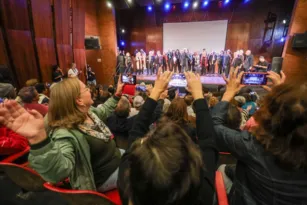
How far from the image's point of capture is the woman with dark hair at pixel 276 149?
63cm

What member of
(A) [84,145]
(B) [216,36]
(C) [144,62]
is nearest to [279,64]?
(B) [216,36]

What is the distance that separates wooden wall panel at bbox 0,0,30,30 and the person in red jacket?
430cm

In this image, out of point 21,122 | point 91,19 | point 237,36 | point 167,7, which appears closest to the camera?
point 21,122

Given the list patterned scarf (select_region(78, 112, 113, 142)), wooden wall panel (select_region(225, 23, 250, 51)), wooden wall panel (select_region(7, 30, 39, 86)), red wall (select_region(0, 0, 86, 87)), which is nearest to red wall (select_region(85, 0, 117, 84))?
red wall (select_region(0, 0, 86, 87))

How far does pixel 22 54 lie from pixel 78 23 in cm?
298

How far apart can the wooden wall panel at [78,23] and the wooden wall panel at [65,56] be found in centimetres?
50

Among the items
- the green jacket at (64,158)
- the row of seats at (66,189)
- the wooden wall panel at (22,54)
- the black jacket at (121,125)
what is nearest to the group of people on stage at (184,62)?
the wooden wall panel at (22,54)

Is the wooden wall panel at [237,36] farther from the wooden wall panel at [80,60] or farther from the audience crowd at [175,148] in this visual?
the audience crowd at [175,148]

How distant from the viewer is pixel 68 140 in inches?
36.3

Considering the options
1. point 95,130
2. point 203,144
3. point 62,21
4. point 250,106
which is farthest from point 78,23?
point 203,144

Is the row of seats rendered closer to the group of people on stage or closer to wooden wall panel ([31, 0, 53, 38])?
wooden wall panel ([31, 0, 53, 38])

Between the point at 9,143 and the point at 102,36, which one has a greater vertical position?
the point at 102,36

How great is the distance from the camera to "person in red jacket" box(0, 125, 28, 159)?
4.90ft

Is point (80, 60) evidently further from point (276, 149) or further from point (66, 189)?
point (276, 149)
